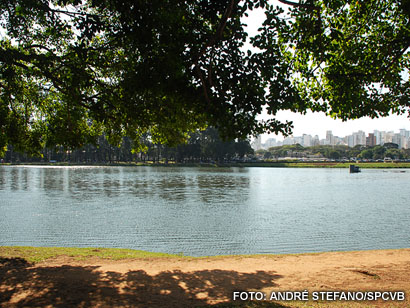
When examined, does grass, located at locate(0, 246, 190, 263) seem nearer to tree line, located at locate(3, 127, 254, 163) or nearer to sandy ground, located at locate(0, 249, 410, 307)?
sandy ground, located at locate(0, 249, 410, 307)

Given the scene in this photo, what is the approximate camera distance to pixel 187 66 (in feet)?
29.6

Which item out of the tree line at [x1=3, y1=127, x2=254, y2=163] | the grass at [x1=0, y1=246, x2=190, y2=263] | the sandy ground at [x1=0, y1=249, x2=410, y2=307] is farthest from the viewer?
the tree line at [x1=3, y1=127, x2=254, y2=163]

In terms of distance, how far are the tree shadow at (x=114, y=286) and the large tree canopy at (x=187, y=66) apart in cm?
392

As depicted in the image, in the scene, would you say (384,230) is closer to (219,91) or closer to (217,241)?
(217,241)

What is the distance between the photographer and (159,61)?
29.2ft

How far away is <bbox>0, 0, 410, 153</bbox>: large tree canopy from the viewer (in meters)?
8.81

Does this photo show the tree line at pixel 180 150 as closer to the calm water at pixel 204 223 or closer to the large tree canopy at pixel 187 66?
the calm water at pixel 204 223

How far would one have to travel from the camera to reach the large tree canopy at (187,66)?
28.9 feet

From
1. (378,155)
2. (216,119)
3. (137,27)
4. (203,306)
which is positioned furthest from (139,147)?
(378,155)

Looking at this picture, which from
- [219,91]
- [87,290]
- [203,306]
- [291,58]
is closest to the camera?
[203,306]

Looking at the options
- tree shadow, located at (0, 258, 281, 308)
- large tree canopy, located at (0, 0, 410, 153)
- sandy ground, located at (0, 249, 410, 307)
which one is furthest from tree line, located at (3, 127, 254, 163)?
tree shadow, located at (0, 258, 281, 308)

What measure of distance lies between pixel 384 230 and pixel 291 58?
42.4 feet

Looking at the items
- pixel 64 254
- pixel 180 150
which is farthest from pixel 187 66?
pixel 180 150

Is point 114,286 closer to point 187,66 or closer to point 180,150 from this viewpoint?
point 187,66
